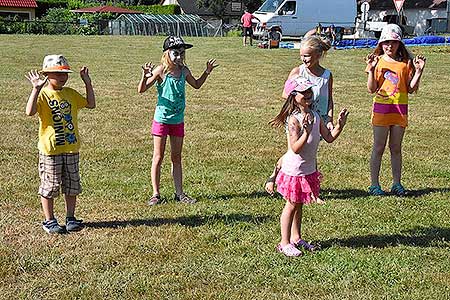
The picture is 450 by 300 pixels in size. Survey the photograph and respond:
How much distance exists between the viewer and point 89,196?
6375mm

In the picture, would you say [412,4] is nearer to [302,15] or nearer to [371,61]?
[302,15]

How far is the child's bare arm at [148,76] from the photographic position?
576 cm

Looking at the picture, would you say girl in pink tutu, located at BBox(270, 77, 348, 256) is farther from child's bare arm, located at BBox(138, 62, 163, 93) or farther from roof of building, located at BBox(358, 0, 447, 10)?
roof of building, located at BBox(358, 0, 447, 10)

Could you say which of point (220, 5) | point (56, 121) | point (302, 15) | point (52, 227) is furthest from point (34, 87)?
point (220, 5)

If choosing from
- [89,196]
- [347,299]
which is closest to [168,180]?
[89,196]

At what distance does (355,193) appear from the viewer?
6738 mm

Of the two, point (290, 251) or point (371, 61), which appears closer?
point (290, 251)

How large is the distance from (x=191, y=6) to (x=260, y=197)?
2618 inches

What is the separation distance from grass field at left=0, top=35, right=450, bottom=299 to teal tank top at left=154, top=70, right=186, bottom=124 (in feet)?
2.83

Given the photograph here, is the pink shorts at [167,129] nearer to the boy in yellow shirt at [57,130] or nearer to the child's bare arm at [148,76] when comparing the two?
the child's bare arm at [148,76]

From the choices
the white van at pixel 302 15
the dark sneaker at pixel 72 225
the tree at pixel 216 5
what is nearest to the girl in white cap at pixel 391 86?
the dark sneaker at pixel 72 225

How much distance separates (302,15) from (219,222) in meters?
31.3

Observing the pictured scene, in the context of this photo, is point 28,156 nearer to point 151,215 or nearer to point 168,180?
point 168,180

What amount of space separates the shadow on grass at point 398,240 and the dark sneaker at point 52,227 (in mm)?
2212
